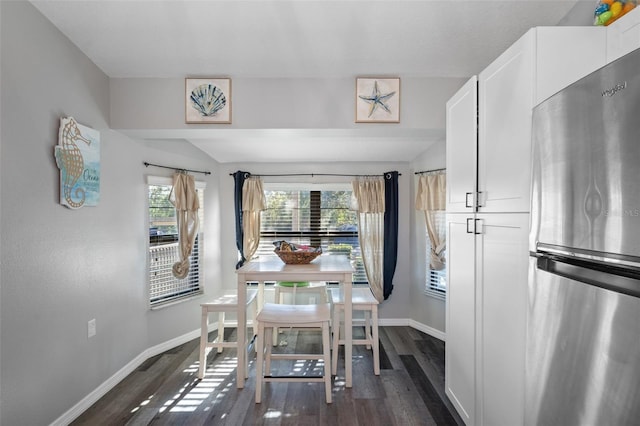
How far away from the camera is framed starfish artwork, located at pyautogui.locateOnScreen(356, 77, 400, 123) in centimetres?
248

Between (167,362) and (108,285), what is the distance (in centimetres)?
100

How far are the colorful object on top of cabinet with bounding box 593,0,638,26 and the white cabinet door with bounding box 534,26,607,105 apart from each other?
0.03 m

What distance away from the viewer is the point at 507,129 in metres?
1.50

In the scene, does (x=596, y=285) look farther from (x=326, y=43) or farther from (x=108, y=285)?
(x=108, y=285)

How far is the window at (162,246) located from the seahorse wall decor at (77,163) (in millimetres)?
782

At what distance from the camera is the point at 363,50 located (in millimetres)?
2182

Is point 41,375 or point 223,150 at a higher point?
point 223,150

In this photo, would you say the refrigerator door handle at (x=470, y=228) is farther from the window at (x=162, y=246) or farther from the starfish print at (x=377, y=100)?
the window at (x=162, y=246)

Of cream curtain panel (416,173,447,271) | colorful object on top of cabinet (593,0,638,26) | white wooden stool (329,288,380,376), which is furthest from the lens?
cream curtain panel (416,173,447,271)

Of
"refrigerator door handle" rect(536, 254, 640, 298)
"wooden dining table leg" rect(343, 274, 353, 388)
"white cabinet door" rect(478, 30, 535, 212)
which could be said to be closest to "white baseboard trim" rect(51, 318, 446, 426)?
"wooden dining table leg" rect(343, 274, 353, 388)

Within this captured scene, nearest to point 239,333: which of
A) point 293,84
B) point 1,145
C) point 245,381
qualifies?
point 245,381

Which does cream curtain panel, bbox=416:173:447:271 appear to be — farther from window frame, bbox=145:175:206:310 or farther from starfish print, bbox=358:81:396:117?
window frame, bbox=145:175:206:310

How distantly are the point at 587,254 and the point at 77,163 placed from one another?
2830 mm

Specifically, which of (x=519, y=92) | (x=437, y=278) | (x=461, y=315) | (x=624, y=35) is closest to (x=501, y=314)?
(x=461, y=315)
